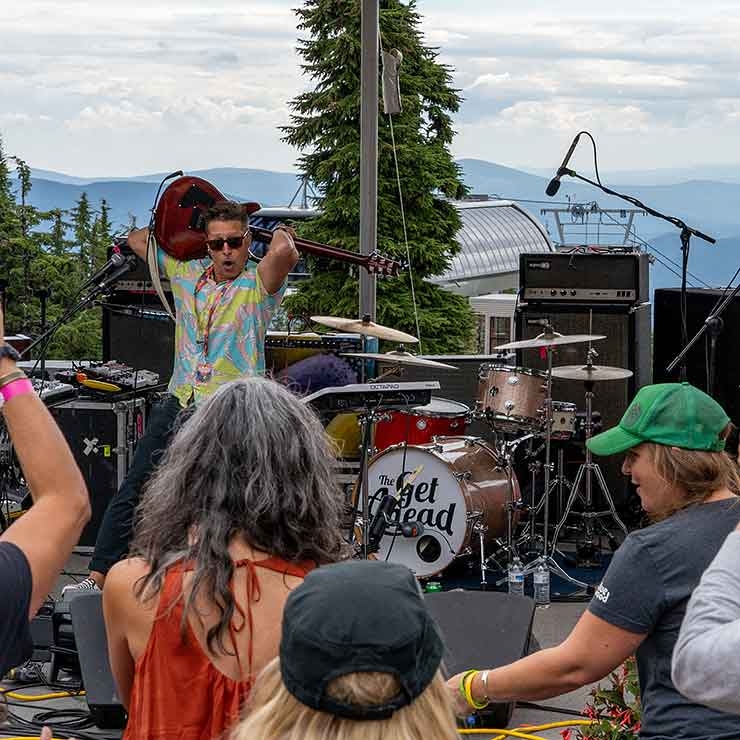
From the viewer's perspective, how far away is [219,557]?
89.8 inches

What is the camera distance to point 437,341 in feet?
86.8

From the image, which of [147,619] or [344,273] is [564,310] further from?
[344,273]

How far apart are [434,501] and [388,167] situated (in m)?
19.6

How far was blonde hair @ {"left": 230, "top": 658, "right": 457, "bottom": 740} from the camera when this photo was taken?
1400mm

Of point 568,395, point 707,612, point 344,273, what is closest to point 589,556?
point 568,395

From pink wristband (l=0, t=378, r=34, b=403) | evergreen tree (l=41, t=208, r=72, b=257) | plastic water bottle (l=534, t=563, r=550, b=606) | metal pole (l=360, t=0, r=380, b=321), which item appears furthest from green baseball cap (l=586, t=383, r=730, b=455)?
evergreen tree (l=41, t=208, r=72, b=257)

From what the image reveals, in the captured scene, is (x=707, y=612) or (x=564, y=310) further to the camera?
(x=564, y=310)

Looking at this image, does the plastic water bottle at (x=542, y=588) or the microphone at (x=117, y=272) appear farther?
the plastic water bottle at (x=542, y=588)

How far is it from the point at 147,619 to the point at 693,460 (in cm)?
117

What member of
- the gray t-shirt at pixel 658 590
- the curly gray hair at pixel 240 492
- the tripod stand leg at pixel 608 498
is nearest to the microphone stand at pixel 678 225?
the tripod stand leg at pixel 608 498

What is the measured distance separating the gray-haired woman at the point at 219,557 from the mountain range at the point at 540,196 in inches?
142

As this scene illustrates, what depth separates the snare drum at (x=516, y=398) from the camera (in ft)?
23.6

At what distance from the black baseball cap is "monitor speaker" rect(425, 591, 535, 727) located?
3.24m

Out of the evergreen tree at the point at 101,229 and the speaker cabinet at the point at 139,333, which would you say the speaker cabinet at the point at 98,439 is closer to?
the speaker cabinet at the point at 139,333
